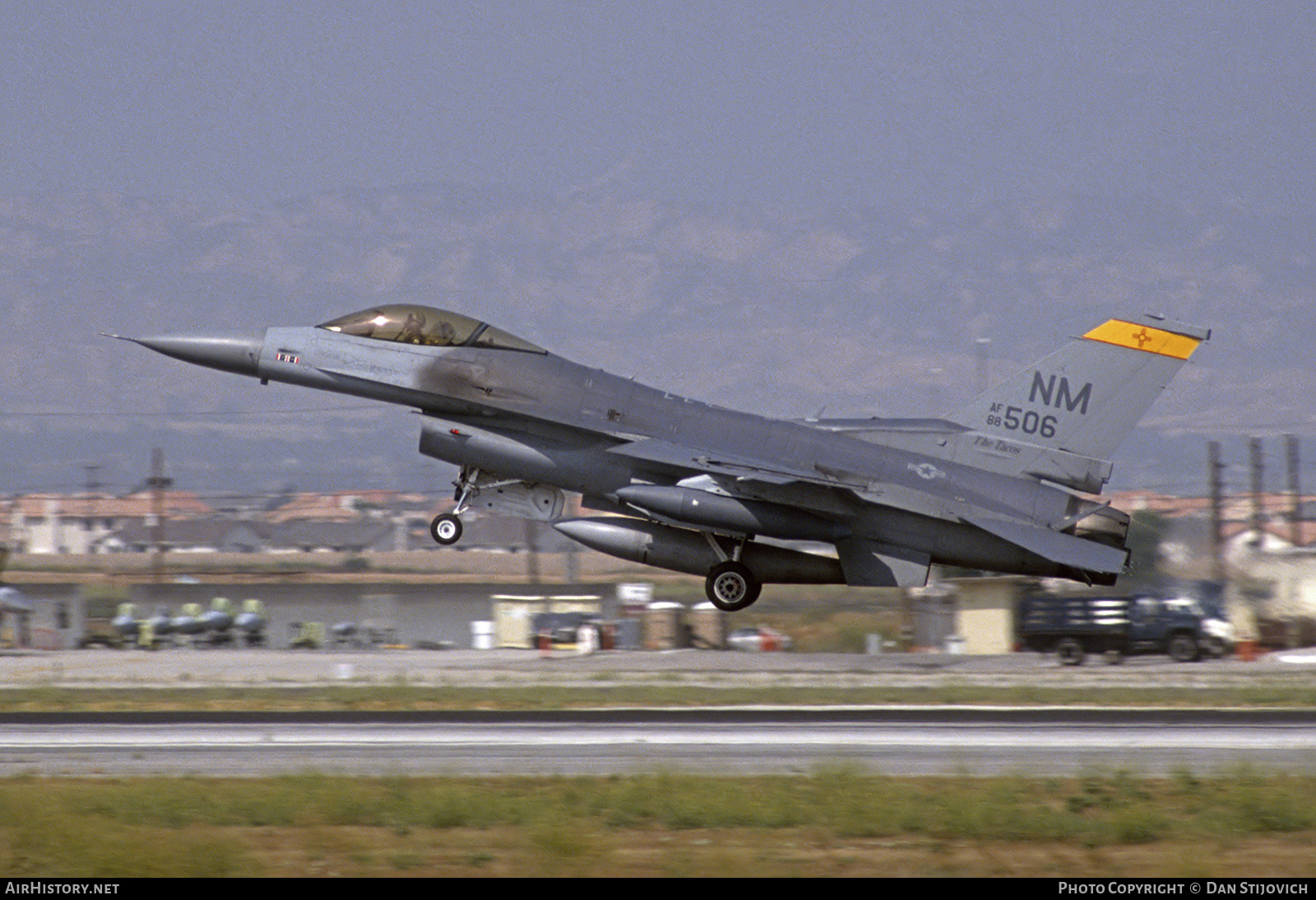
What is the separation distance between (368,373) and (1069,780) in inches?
440

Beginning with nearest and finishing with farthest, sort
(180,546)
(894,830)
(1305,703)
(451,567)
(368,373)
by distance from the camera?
(894,830) < (368,373) < (1305,703) < (451,567) < (180,546)

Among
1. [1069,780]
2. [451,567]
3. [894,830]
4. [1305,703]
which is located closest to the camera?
[894,830]

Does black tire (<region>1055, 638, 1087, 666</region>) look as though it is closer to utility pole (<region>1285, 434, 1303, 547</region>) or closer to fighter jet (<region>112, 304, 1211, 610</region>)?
fighter jet (<region>112, 304, 1211, 610</region>)

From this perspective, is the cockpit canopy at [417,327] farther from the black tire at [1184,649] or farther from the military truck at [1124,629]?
A: the black tire at [1184,649]

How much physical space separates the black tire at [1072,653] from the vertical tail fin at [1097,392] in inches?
643

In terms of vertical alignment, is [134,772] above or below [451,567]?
below

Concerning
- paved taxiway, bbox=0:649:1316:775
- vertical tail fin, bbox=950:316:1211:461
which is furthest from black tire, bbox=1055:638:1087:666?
vertical tail fin, bbox=950:316:1211:461

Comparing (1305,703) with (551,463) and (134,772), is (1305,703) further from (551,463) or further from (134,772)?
(134,772)

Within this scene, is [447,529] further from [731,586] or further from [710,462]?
[731,586]

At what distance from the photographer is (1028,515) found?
23.2 meters

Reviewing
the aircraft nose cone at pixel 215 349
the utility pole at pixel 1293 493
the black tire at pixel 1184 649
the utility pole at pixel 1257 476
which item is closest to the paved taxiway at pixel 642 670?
the black tire at pixel 1184 649

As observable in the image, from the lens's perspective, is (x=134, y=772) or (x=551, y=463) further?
(x=551, y=463)

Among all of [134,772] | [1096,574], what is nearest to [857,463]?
[1096,574]

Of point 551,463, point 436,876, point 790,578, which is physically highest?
point 551,463
